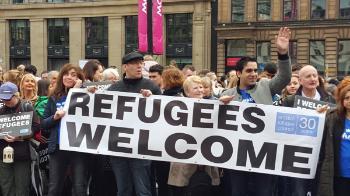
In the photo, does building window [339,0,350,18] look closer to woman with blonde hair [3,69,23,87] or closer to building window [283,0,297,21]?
building window [283,0,297,21]

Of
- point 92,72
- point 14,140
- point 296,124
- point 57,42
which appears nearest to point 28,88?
point 14,140

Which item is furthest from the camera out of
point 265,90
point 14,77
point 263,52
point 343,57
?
point 263,52

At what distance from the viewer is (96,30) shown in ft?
166

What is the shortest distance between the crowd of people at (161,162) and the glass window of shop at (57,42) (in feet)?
149

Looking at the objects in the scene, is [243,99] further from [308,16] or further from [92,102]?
[308,16]

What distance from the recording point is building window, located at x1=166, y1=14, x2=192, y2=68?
46.7 m

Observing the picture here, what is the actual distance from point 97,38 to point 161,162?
44.7 meters

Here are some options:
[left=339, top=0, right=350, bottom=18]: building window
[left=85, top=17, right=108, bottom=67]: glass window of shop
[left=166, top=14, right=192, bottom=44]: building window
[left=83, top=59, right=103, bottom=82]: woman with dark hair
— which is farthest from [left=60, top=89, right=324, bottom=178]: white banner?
[left=85, top=17, right=108, bottom=67]: glass window of shop

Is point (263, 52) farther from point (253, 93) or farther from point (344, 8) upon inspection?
point (253, 93)

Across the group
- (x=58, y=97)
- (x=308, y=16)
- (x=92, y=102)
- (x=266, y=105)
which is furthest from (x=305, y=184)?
(x=308, y=16)

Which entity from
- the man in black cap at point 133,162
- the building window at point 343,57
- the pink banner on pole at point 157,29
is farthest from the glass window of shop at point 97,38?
the man in black cap at point 133,162

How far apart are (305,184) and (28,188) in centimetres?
357

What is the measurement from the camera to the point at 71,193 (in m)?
7.39

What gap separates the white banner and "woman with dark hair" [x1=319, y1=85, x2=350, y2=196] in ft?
1.15
